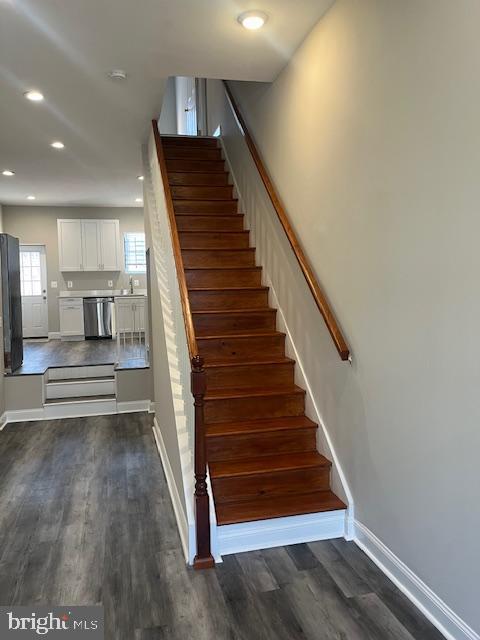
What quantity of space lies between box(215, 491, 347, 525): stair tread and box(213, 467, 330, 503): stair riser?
0.03m


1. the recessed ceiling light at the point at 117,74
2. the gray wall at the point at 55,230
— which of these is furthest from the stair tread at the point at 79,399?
the gray wall at the point at 55,230

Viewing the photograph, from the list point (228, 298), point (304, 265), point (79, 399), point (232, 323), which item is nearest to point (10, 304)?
point (79, 399)

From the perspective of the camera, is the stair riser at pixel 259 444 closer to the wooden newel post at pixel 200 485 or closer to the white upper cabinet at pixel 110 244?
the wooden newel post at pixel 200 485

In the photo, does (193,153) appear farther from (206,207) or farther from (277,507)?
(277,507)

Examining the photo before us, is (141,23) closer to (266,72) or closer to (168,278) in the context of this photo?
Answer: (266,72)

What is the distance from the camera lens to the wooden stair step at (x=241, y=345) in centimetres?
350

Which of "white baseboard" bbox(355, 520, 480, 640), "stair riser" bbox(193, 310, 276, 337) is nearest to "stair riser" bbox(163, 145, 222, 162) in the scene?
"stair riser" bbox(193, 310, 276, 337)

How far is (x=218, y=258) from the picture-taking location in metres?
4.29

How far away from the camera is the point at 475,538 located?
1703 mm

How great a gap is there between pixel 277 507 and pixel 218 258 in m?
2.39

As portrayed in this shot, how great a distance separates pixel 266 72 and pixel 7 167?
406 centimetres

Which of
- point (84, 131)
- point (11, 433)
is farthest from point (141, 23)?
point (11, 433)

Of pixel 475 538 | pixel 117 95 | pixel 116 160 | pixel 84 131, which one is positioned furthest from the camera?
pixel 116 160
